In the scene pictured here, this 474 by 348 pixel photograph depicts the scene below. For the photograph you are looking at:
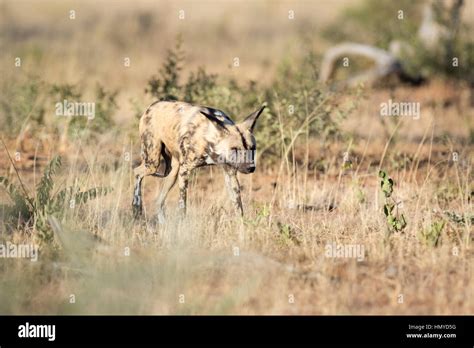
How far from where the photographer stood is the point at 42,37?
27719mm

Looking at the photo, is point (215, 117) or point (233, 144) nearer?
point (233, 144)

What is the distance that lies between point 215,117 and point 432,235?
2.49m

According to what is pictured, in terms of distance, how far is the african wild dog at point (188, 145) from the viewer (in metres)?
8.87

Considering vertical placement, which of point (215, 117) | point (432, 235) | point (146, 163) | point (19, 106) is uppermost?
point (19, 106)

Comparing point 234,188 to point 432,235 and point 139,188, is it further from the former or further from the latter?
point 432,235

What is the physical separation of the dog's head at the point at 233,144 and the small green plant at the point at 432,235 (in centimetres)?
184

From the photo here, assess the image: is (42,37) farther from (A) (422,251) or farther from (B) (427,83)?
(A) (422,251)

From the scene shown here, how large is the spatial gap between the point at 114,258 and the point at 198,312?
49.0 inches

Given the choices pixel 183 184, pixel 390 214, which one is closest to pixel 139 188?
pixel 183 184

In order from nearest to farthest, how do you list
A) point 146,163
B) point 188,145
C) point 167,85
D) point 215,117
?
point 215,117 → point 188,145 → point 146,163 → point 167,85

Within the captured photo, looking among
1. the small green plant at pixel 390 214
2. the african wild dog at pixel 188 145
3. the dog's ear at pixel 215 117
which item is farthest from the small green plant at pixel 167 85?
the small green plant at pixel 390 214

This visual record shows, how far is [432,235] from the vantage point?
28.8 feet

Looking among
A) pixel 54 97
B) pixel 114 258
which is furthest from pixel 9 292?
pixel 54 97

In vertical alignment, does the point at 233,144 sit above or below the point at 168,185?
above
